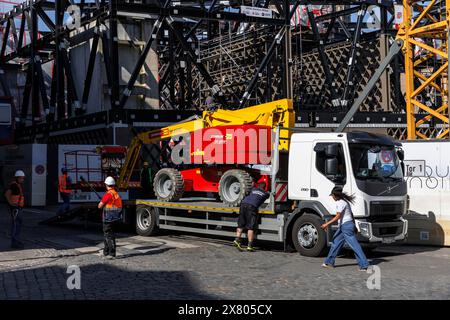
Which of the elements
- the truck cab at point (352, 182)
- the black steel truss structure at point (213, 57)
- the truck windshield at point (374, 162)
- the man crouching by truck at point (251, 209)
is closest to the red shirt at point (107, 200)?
the man crouching by truck at point (251, 209)

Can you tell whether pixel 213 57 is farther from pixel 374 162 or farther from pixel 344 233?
pixel 344 233

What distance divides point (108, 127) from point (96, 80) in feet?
16.2

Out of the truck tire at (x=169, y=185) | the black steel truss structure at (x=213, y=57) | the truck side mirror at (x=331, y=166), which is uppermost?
the black steel truss structure at (x=213, y=57)

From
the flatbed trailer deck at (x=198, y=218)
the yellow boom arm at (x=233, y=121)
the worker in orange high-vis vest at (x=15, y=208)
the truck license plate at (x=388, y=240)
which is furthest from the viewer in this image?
the yellow boom arm at (x=233, y=121)

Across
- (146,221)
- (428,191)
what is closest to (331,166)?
(428,191)

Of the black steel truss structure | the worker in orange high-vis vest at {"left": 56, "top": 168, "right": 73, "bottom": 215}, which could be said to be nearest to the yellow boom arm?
the worker in orange high-vis vest at {"left": 56, "top": 168, "right": 73, "bottom": 215}

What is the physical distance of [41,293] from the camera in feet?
27.9

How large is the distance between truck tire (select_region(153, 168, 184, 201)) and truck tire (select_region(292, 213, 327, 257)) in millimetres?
3922

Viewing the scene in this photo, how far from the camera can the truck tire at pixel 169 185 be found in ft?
50.1

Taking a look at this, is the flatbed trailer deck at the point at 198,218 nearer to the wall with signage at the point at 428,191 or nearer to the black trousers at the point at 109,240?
the black trousers at the point at 109,240

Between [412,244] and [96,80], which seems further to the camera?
[96,80]

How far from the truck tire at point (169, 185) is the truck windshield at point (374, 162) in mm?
5146
